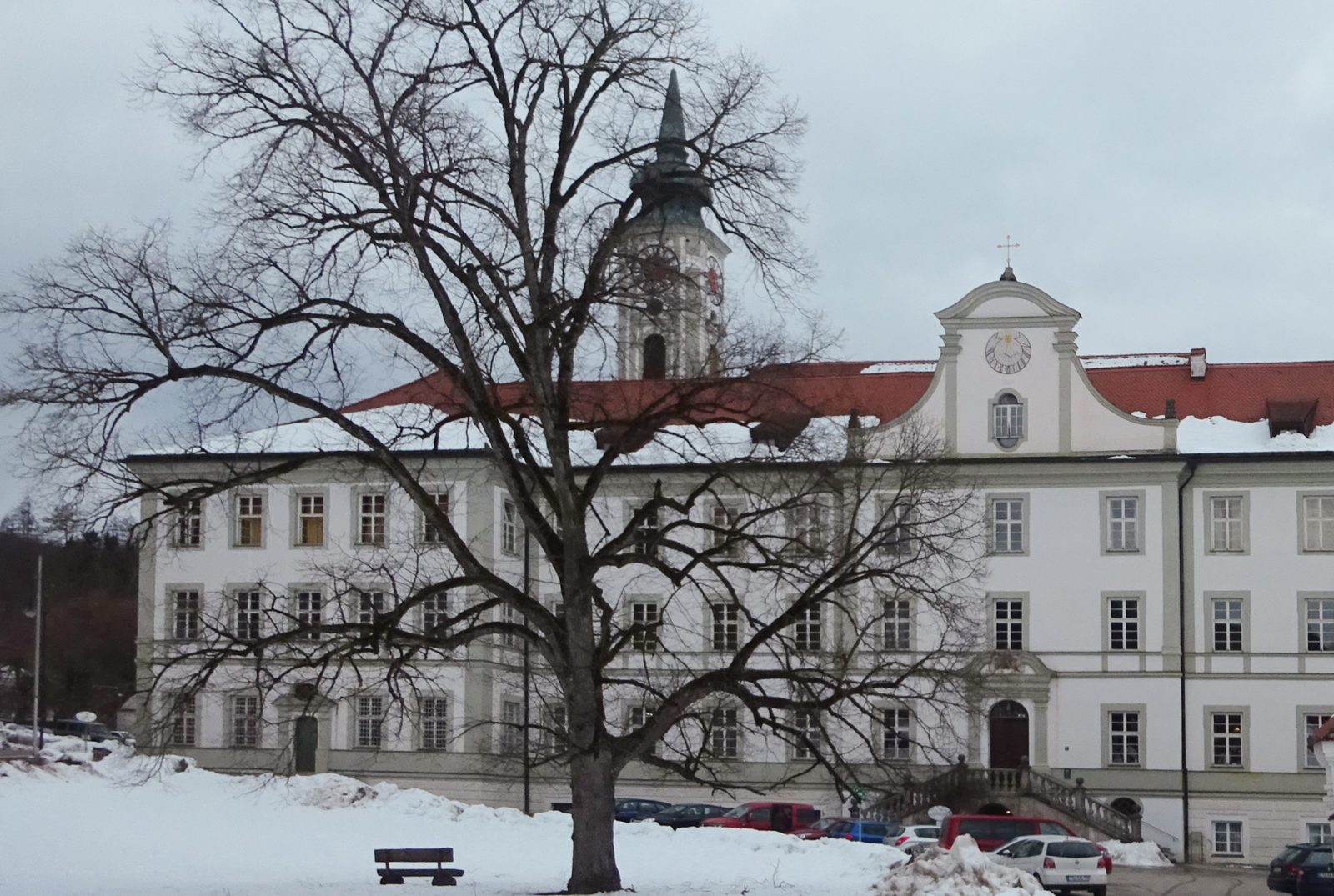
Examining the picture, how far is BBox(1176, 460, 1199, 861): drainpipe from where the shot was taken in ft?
152

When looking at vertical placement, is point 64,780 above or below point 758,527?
below

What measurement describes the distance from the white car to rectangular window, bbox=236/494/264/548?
24036 millimetres

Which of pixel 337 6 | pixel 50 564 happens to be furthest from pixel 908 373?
pixel 50 564

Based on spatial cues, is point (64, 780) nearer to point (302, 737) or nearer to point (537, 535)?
point (302, 737)

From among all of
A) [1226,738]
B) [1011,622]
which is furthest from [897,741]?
[1226,738]

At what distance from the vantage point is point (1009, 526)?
157ft

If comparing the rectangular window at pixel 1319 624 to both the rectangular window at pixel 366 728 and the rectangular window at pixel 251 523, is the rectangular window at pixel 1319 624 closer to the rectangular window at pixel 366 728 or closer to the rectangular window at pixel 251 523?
the rectangular window at pixel 366 728

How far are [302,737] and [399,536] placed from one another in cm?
580

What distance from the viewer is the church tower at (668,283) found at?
19.4m

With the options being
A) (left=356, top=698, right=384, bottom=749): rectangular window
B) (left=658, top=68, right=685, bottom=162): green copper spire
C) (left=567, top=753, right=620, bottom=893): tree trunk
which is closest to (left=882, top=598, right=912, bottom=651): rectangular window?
(left=356, top=698, right=384, bottom=749): rectangular window

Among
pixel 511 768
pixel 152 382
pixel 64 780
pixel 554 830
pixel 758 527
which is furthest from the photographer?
pixel 511 768

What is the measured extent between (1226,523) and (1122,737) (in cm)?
607

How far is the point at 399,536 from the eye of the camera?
47.7m

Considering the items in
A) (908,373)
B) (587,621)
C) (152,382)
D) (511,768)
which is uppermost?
(908,373)
